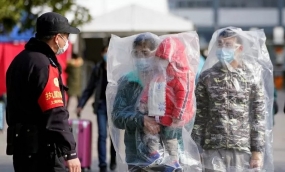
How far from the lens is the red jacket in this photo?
19.2 ft


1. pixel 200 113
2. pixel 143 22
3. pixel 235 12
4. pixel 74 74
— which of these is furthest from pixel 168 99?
pixel 235 12

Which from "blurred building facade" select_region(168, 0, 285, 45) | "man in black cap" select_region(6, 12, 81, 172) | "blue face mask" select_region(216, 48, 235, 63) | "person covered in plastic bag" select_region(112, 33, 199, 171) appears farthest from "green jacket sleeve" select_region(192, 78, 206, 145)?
"blurred building facade" select_region(168, 0, 285, 45)

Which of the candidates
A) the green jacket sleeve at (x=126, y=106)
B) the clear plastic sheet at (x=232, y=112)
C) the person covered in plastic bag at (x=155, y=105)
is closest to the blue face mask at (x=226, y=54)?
the clear plastic sheet at (x=232, y=112)

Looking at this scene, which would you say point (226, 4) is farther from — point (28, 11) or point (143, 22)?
point (28, 11)

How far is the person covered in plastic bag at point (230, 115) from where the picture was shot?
20.6ft

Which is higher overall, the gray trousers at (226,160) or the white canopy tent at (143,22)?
the white canopy tent at (143,22)

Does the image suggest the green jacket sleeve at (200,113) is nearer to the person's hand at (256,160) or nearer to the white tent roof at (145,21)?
the person's hand at (256,160)

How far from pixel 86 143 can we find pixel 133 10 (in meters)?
11.8

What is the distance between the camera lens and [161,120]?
5.84m

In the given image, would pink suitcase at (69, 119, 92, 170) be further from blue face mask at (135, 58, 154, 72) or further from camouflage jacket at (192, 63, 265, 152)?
blue face mask at (135, 58, 154, 72)

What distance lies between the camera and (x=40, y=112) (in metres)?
4.93

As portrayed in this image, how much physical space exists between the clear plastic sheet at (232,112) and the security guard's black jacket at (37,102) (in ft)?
5.51

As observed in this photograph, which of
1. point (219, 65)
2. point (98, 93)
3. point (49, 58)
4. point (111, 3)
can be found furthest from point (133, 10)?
point (49, 58)

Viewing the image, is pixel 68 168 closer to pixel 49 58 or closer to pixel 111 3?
pixel 49 58
